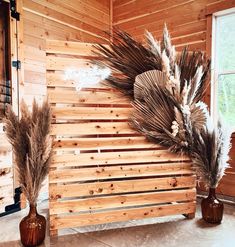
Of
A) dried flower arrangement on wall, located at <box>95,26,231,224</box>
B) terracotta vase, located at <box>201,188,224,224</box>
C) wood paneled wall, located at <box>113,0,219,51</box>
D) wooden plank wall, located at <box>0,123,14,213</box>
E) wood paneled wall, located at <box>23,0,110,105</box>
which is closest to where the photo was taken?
dried flower arrangement on wall, located at <box>95,26,231,224</box>

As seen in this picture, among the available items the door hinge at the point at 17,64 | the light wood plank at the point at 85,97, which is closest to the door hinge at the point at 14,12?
the door hinge at the point at 17,64

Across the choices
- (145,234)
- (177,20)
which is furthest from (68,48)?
(177,20)

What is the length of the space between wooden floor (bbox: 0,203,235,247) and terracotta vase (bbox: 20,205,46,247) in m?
0.09

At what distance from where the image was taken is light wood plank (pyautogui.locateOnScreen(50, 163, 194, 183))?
7.06ft

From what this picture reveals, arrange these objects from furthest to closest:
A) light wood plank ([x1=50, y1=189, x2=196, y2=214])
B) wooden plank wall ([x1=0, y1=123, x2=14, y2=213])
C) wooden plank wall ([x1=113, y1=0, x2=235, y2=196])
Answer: wooden plank wall ([x1=113, y1=0, x2=235, y2=196])
wooden plank wall ([x1=0, y1=123, x2=14, y2=213])
light wood plank ([x1=50, y1=189, x2=196, y2=214])

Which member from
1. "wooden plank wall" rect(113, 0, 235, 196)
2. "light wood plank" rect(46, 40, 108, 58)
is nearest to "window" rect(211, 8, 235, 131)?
"wooden plank wall" rect(113, 0, 235, 196)

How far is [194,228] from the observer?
231cm

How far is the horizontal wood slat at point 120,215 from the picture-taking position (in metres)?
2.16

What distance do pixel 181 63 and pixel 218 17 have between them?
113 cm

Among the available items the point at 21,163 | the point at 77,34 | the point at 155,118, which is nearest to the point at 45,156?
the point at 21,163

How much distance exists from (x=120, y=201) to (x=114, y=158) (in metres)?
0.38

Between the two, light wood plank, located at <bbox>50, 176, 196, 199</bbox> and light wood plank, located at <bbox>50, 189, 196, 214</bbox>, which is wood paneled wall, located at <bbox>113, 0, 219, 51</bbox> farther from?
light wood plank, located at <bbox>50, 189, 196, 214</bbox>

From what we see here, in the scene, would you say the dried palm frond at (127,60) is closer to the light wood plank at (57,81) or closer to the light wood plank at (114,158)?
the light wood plank at (57,81)

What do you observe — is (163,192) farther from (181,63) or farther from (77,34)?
(77,34)
